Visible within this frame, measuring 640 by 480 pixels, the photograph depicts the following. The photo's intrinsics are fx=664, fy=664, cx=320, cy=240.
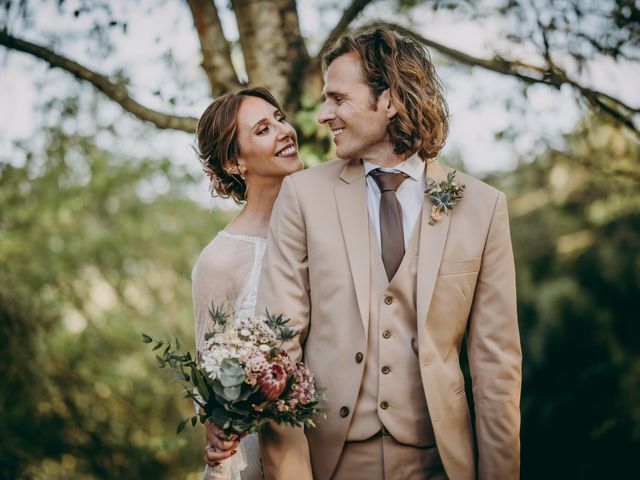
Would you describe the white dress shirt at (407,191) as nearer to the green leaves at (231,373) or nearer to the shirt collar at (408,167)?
the shirt collar at (408,167)

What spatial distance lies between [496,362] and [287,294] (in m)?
0.91

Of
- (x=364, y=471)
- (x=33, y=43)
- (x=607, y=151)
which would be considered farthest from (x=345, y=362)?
(x=607, y=151)

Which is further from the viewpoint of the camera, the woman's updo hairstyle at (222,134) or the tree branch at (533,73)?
the tree branch at (533,73)

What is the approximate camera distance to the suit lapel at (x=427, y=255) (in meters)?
2.64

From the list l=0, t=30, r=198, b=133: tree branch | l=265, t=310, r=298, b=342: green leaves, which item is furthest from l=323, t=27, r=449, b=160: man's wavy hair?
l=0, t=30, r=198, b=133: tree branch

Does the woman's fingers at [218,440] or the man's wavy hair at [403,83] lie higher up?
the man's wavy hair at [403,83]

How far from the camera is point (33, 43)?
425cm

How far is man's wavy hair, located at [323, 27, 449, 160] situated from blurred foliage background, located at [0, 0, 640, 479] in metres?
2.26

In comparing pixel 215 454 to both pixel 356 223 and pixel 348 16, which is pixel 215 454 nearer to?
pixel 356 223

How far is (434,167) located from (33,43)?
283cm

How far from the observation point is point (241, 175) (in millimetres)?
3879

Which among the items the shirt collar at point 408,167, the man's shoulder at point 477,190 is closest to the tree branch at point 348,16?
the shirt collar at point 408,167

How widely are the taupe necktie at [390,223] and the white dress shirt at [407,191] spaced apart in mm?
39

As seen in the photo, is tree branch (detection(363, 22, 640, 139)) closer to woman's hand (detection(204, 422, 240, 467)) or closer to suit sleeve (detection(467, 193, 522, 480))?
suit sleeve (detection(467, 193, 522, 480))
